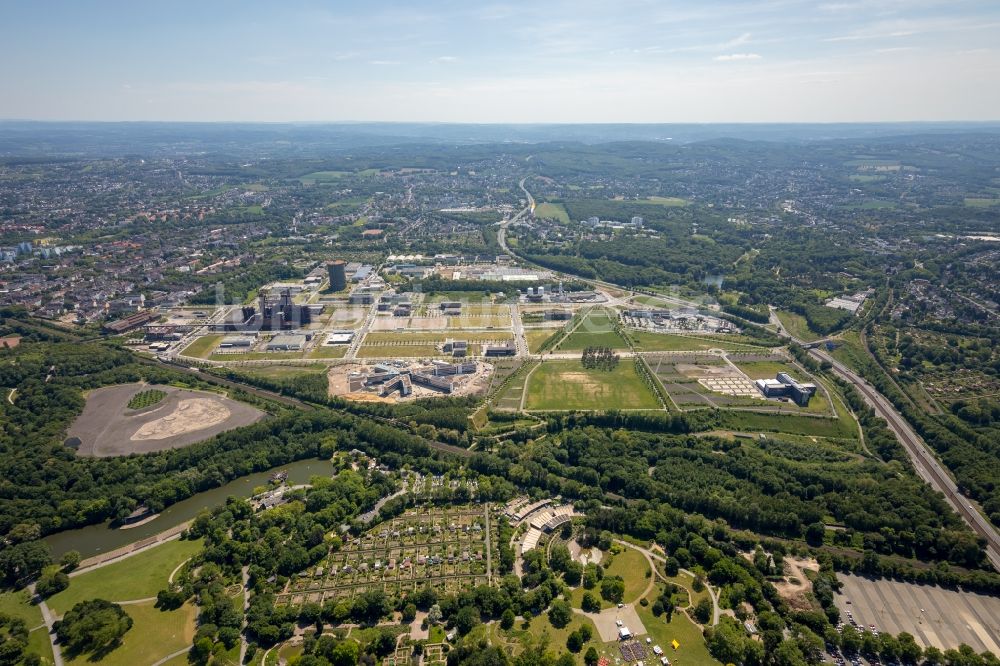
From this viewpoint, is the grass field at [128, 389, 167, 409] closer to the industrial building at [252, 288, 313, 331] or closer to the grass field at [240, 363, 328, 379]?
the grass field at [240, 363, 328, 379]

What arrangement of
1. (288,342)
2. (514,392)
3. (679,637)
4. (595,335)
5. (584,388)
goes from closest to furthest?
(679,637)
(514,392)
(584,388)
(288,342)
(595,335)

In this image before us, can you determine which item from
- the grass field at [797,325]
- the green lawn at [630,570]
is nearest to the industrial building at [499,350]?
the green lawn at [630,570]

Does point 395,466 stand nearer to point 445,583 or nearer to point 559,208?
point 445,583

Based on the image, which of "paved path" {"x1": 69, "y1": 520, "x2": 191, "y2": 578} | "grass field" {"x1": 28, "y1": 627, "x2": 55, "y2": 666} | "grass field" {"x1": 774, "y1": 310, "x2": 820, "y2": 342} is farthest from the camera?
"grass field" {"x1": 774, "y1": 310, "x2": 820, "y2": 342}

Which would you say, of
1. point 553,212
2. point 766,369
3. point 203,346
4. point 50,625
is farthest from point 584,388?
point 553,212

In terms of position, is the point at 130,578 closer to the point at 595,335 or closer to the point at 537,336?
the point at 537,336

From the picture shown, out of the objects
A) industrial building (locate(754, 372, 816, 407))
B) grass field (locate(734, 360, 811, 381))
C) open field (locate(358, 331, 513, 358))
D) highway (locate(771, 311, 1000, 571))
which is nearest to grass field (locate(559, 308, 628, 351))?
open field (locate(358, 331, 513, 358))

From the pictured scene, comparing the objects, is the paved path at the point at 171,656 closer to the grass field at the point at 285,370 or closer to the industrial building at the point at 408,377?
the industrial building at the point at 408,377
